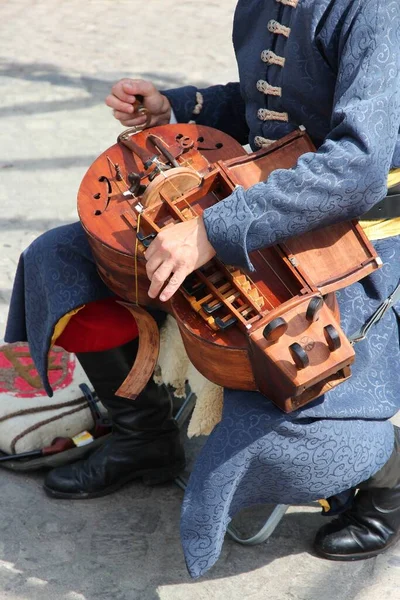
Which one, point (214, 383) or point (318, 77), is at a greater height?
point (318, 77)

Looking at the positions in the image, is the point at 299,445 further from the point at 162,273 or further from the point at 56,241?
the point at 56,241

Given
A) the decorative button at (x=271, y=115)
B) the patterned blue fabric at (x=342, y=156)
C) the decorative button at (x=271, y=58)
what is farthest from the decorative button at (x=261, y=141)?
the patterned blue fabric at (x=342, y=156)

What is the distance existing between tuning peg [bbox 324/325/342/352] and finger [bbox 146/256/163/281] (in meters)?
0.40

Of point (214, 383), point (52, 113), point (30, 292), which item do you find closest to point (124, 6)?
point (52, 113)

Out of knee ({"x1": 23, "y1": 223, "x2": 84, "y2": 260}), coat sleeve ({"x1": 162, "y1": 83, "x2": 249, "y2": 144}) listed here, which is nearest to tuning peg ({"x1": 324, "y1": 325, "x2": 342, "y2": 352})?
knee ({"x1": 23, "y1": 223, "x2": 84, "y2": 260})

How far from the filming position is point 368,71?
1999mm

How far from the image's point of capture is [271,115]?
238 cm

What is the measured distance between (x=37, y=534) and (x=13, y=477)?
0.93 feet

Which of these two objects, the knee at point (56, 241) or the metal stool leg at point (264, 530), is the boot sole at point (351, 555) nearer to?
the metal stool leg at point (264, 530)

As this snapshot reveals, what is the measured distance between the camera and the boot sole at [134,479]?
9.27 feet

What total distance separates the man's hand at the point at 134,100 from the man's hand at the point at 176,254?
2.29 feet

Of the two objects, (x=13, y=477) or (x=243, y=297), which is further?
(x=13, y=477)

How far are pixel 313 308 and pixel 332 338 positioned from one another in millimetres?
75

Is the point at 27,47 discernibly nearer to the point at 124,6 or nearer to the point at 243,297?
the point at 124,6
